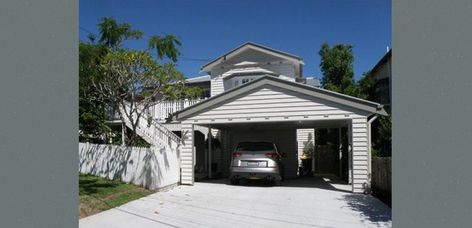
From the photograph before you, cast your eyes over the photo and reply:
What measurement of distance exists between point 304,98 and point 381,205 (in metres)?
4.56

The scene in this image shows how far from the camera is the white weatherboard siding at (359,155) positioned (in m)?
12.4

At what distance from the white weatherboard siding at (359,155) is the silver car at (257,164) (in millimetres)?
2729

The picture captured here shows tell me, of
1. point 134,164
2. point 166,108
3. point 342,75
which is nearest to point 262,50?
point 342,75

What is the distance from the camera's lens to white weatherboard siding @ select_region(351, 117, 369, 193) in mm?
12438

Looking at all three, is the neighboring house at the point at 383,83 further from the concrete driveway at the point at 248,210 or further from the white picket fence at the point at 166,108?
the white picket fence at the point at 166,108

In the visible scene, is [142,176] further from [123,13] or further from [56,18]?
[56,18]

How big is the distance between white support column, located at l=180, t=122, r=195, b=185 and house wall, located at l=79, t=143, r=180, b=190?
0.24m

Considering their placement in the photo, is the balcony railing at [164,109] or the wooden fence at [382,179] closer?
the wooden fence at [382,179]

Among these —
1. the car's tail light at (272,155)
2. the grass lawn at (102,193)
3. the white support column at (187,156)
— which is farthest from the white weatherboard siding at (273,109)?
the grass lawn at (102,193)

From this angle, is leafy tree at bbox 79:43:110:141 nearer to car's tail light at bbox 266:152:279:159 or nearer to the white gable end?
the white gable end

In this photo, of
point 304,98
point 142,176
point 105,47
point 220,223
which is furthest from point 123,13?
point 220,223

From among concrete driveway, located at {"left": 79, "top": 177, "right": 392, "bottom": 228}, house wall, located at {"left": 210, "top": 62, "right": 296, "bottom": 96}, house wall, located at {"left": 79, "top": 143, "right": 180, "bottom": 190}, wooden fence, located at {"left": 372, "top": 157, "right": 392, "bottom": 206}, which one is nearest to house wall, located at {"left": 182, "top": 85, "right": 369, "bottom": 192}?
wooden fence, located at {"left": 372, "top": 157, "right": 392, "bottom": 206}

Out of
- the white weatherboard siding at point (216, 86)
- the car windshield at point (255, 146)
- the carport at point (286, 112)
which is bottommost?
the car windshield at point (255, 146)

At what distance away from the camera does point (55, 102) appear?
2441 millimetres
